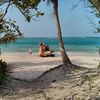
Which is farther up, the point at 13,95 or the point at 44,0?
the point at 44,0

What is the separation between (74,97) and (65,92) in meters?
0.68

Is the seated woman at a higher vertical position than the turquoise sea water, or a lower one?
higher

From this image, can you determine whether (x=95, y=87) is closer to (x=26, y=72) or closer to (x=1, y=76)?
(x=1, y=76)

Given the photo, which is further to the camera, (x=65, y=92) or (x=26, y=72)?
(x=26, y=72)

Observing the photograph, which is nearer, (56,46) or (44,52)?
(44,52)

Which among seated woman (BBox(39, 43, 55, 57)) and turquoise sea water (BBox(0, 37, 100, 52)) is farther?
turquoise sea water (BBox(0, 37, 100, 52))

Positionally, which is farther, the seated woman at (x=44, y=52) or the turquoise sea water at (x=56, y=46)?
the turquoise sea water at (x=56, y=46)

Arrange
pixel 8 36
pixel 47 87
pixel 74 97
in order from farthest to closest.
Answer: pixel 8 36 < pixel 47 87 < pixel 74 97

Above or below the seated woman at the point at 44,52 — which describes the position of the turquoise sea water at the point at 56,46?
below

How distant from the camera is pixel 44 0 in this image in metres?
15.2

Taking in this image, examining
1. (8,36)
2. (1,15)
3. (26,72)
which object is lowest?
(26,72)

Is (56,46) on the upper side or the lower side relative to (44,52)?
lower

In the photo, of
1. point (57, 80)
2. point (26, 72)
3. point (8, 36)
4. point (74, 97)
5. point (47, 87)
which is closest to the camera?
point (74, 97)

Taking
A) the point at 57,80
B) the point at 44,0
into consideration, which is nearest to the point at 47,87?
the point at 57,80
